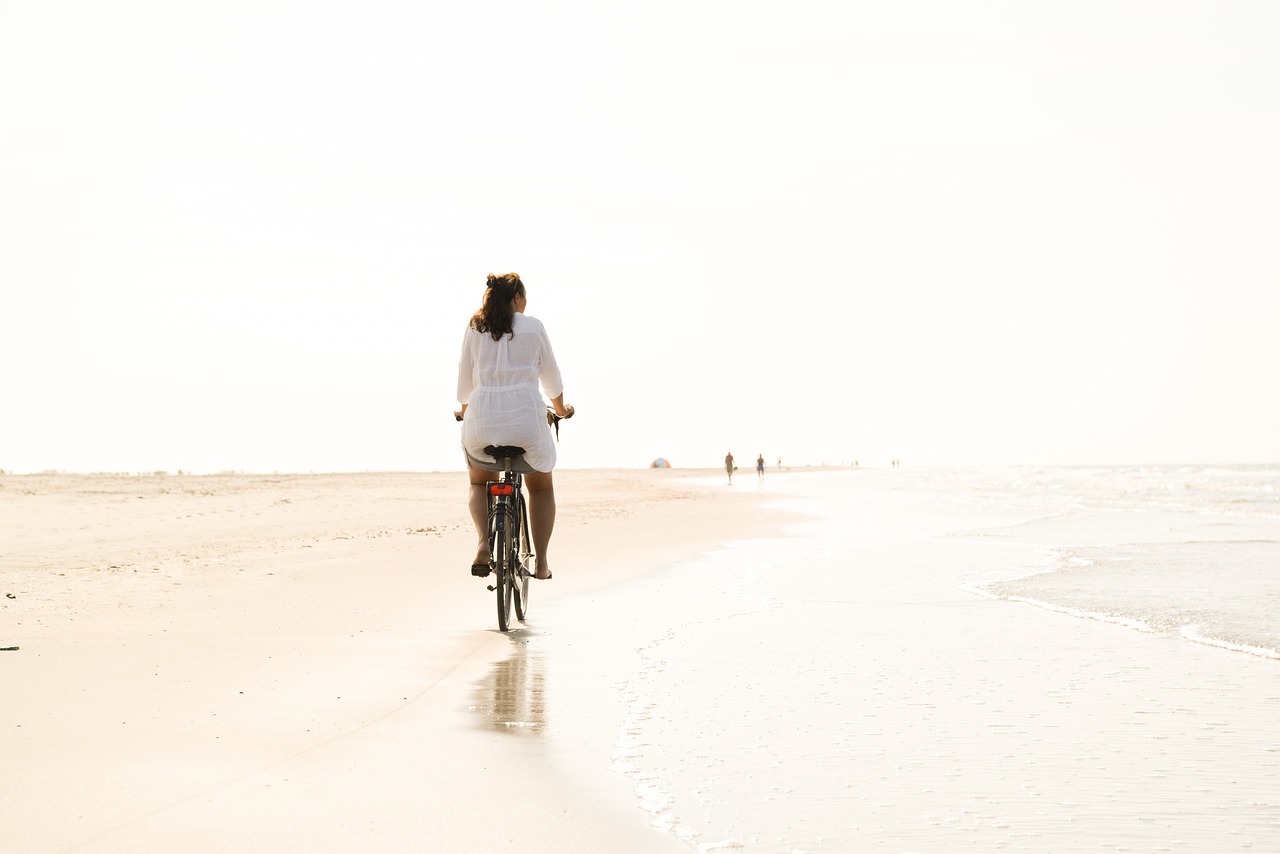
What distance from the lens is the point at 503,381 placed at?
293 inches

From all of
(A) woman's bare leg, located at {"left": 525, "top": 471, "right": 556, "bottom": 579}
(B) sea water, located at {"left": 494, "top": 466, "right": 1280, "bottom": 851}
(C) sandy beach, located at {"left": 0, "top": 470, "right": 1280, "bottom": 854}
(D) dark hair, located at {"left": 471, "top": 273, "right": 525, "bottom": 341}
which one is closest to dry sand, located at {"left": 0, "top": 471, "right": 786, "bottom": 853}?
(C) sandy beach, located at {"left": 0, "top": 470, "right": 1280, "bottom": 854}

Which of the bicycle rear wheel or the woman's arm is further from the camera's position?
the woman's arm

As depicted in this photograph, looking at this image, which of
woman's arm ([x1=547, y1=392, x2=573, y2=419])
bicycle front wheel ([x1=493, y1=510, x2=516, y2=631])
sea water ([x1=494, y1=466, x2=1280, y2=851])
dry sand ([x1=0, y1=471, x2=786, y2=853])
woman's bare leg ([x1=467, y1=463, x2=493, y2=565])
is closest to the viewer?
dry sand ([x1=0, y1=471, x2=786, y2=853])

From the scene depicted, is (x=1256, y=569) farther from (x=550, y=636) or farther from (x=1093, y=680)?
(x=550, y=636)

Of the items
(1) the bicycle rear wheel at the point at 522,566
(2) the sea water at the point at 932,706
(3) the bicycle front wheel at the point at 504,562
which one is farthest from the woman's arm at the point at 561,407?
(2) the sea water at the point at 932,706

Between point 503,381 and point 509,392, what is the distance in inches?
3.8

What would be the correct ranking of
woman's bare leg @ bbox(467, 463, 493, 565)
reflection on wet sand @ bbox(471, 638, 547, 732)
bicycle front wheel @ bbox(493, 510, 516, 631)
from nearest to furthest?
reflection on wet sand @ bbox(471, 638, 547, 732), bicycle front wheel @ bbox(493, 510, 516, 631), woman's bare leg @ bbox(467, 463, 493, 565)

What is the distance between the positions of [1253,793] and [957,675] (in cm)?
207

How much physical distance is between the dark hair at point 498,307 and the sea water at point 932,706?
6.66 ft

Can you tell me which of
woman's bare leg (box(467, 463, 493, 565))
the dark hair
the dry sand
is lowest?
the dry sand

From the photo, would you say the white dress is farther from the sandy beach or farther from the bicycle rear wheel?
the sandy beach

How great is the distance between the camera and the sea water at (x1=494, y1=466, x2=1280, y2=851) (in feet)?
11.0

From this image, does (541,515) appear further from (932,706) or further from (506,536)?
(932,706)

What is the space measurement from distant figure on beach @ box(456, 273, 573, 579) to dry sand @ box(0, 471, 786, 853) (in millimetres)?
1172
